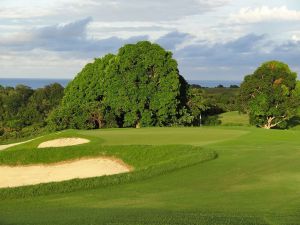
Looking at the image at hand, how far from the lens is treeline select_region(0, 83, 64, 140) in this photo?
3585 inches

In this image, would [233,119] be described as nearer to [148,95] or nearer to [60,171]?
[148,95]

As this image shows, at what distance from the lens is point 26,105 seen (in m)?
→ 105

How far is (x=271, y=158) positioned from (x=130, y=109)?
108 ft

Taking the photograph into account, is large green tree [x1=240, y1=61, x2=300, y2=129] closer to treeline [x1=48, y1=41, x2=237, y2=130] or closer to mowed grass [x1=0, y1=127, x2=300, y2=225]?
treeline [x1=48, y1=41, x2=237, y2=130]

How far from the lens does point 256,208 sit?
476 inches

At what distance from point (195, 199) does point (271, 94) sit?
4444cm

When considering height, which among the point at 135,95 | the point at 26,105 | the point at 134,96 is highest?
the point at 135,95

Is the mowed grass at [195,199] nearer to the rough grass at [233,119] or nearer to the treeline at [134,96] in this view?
the treeline at [134,96]

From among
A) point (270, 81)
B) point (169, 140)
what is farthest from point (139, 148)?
point (270, 81)

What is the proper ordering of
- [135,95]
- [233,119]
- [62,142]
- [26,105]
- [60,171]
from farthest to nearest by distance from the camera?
[26,105]
[233,119]
[135,95]
[62,142]
[60,171]

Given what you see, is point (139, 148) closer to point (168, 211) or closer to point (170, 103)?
point (168, 211)

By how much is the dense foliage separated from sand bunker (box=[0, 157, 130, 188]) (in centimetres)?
2718

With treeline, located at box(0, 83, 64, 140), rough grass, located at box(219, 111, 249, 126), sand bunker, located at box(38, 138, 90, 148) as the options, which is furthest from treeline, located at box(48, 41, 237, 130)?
treeline, located at box(0, 83, 64, 140)

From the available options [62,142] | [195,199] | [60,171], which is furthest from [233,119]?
[195,199]
